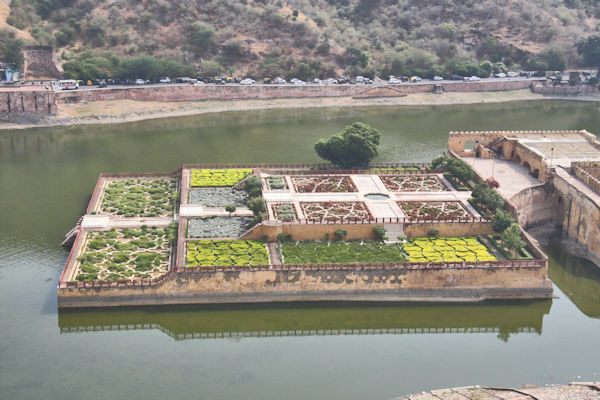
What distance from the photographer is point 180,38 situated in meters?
112

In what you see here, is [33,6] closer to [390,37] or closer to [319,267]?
[390,37]

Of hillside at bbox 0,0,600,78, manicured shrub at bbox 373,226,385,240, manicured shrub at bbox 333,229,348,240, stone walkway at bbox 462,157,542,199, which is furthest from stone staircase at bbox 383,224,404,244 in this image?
hillside at bbox 0,0,600,78

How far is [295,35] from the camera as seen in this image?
Result: 378ft

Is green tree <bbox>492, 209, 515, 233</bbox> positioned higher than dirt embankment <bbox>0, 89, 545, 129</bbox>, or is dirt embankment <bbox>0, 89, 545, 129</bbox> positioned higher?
dirt embankment <bbox>0, 89, 545, 129</bbox>

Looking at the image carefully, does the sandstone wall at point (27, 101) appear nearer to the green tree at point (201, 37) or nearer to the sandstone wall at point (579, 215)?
the green tree at point (201, 37)

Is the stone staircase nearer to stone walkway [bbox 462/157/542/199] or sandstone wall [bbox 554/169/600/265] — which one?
stone walkway [bbox 462/157/542/199]

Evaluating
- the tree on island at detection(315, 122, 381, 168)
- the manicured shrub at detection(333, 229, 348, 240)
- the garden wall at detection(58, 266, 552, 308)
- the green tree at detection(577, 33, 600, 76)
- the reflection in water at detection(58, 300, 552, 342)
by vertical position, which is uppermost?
the green tree at detection(577, 33, 600, 76)

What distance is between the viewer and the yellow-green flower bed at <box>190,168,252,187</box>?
62.6 meters

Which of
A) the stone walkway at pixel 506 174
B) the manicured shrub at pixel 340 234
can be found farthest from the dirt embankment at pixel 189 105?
the manicured shrub at pixel 340 234

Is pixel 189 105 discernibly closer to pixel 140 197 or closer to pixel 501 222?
pixel 140 197

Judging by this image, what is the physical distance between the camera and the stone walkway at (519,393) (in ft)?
124

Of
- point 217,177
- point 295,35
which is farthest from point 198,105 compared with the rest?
point 217,177

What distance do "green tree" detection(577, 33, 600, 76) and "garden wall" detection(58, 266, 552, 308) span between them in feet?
269

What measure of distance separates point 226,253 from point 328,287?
7229mm
